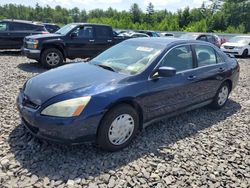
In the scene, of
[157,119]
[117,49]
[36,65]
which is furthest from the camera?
[36,65]

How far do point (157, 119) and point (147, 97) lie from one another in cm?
51

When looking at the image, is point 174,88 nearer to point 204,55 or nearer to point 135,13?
point 204,55

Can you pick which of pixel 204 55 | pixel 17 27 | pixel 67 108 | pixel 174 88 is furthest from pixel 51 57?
pixel 67 108

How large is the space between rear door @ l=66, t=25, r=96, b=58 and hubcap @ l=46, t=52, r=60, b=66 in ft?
1.66

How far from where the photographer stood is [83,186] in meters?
3.07

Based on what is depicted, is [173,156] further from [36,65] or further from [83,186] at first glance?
[36,65]

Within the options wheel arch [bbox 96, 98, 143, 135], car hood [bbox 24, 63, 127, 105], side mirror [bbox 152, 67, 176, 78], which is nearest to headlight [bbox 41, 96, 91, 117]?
car hood [bbox 24, 63, 127, 105]

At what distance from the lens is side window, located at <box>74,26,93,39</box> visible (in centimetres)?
1027

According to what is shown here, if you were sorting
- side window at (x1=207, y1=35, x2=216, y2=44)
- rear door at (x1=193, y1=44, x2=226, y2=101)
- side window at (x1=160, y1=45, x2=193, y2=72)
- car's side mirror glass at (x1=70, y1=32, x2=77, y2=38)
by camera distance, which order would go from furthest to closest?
1. side window at (x1=207, y1=35, x2=216, y2=44)
2. car's side mirror glass at (x1=70, y1=32, x2=77, y2=38)
3. rear door at (x1=193, y1=44, x2=226, y2=101)
4. side window at (x1=160, y1=45, x2=193, y2=72)

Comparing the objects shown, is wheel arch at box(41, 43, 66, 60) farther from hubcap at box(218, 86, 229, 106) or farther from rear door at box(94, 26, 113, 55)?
hubcap at box(218, 86, 229, 106)

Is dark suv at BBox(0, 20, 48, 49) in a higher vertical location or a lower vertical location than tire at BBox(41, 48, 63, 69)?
higher

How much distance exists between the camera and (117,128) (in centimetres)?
375

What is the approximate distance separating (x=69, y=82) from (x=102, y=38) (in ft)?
24.6

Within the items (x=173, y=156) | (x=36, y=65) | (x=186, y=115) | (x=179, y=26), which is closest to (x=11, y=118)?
(x=173, y=156)
